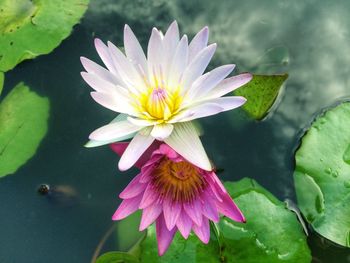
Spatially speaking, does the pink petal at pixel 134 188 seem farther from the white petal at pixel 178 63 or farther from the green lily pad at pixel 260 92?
the green lily pad at pixel 260 92

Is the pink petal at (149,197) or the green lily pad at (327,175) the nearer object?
the pink petal at (149,197)

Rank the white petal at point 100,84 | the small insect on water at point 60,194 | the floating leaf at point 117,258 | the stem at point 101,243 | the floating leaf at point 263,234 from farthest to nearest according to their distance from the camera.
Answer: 1. the small insect on water at point 60,194
2. the stem at point 101,243
3. the floating leaf at point 117,258
4. the floating leaf at point 263,234
5. the white petal at point 100,84

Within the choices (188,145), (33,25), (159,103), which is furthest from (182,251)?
(33,25)

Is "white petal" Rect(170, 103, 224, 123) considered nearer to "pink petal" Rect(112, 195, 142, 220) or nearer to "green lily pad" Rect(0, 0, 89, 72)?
"pink petal" Rect(112, 195, 142, 220)

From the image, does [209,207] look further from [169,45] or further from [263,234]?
[169,45]

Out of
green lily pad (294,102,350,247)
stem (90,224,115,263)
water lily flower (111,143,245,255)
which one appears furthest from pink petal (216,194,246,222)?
stem (90,224,115,263)

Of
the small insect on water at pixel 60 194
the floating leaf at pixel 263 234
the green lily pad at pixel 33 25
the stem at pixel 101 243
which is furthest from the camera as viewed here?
the green lily pad at pixel 33 25

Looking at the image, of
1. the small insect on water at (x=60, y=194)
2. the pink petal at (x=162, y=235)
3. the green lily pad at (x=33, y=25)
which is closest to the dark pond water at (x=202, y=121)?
the small insect on water at (x=60, y=194)

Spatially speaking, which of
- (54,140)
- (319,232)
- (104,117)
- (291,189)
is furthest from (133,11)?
(319,232)
